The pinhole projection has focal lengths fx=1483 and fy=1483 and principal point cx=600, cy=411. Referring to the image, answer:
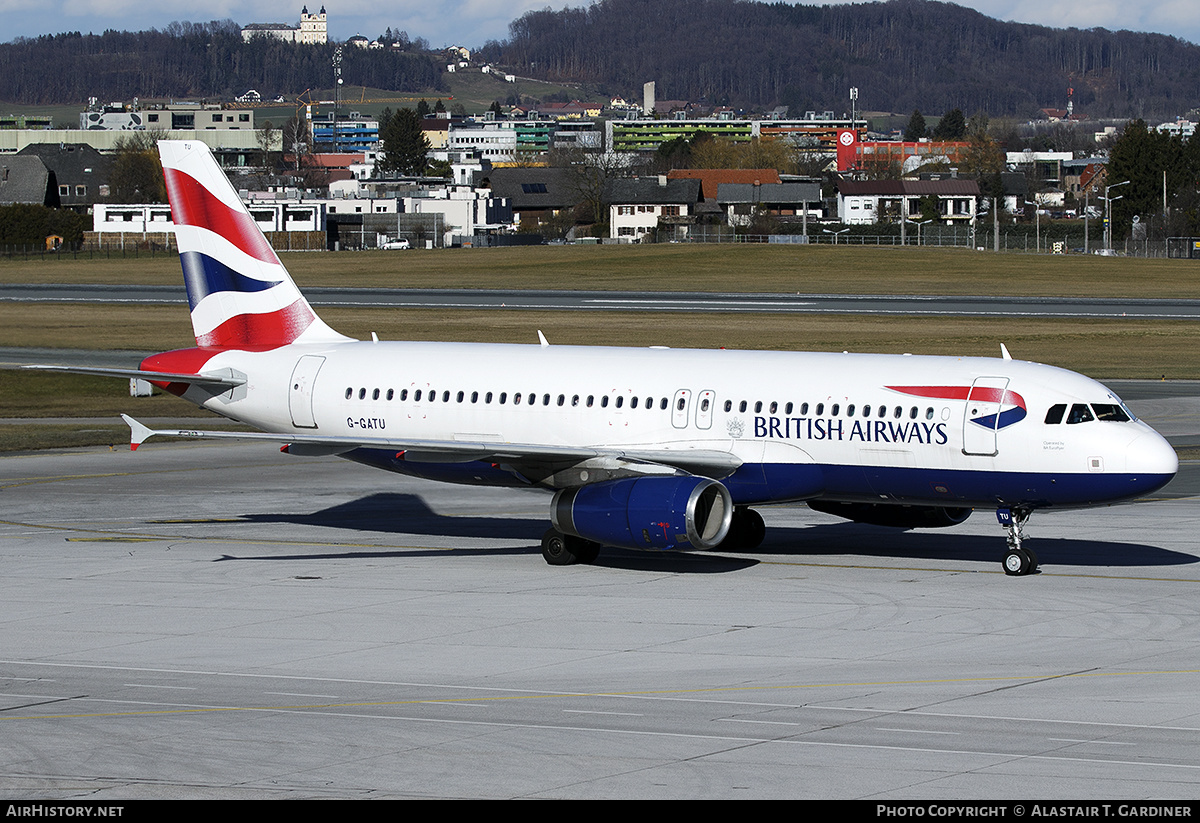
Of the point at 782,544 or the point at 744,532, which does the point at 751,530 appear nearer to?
the point at 744,532

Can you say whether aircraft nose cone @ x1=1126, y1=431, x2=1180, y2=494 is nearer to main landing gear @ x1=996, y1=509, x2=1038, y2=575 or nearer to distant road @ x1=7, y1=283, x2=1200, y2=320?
main landing gear @ x1=996, y1=509, x2=1038, y2=575

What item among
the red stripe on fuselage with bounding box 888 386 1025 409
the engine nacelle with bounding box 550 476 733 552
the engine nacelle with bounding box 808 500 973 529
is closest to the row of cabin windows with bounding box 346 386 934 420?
the red stripe on fuselage with bounding box 888 386 1025 409

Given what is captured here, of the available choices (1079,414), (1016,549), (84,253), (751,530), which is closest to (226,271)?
(751,530)

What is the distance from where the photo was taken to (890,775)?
17.8 m

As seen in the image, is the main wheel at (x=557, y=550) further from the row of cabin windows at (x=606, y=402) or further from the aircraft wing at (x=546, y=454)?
the row of cabin windows at (x=606, y=402)

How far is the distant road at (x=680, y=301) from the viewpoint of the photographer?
10881cm

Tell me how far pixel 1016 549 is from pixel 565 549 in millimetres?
9926

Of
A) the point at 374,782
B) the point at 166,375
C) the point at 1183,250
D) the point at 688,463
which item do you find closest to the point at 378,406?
the point at 166,375

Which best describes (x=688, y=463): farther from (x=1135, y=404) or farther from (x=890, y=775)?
(x=1135, y=404)

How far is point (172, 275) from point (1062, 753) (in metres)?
142

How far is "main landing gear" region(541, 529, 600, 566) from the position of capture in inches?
1329

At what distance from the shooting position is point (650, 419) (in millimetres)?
34125

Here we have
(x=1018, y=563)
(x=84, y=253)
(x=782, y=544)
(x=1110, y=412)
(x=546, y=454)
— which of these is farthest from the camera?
(x=84, y=253)

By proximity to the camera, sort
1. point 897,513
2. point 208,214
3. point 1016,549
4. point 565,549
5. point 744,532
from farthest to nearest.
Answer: point 208,214
point 744,532
point 897,513
point 565,549
point 1016,549
